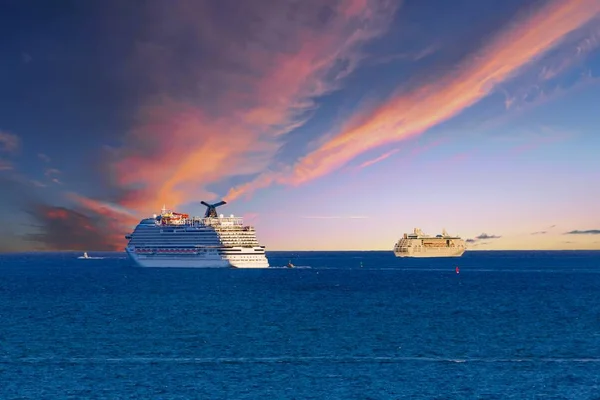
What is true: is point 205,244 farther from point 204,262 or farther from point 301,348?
point 301,348

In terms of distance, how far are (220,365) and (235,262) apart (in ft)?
431

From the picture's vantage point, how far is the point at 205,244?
18525cm

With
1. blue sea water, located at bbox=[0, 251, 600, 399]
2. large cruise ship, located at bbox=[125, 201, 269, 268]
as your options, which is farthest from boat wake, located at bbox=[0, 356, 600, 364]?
large cruise ship, located at bbox=[125, 201, 269, 268]

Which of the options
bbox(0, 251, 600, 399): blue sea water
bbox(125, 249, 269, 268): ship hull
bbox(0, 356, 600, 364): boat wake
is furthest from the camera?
bbox(125, 249, 269, 268): ship hull

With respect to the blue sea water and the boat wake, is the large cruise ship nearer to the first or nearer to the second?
the blue sea water

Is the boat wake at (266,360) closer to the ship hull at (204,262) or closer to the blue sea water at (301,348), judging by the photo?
the blue sea water at (301,348)

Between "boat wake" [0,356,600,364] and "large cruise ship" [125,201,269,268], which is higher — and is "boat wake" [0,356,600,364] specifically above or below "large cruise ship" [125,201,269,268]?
below

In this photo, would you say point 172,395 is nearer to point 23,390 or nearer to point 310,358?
point 23,390

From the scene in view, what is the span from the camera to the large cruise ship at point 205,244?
18188 cm

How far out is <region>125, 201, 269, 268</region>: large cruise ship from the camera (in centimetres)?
18188

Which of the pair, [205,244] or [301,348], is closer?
[301,348]

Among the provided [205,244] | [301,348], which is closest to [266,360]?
[301,348]

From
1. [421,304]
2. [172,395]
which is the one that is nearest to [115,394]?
[172,395]

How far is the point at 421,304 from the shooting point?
9650cm
